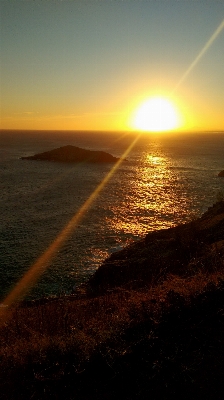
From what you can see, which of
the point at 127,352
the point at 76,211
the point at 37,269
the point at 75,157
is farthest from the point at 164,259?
the point at 75,157

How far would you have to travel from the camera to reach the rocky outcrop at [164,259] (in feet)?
56.8

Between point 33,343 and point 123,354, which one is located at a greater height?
point 123,354

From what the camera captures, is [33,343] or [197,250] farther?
[197,250]

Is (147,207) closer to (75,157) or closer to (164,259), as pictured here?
(164,259)

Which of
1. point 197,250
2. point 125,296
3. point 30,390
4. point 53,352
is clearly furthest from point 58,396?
point 197,250

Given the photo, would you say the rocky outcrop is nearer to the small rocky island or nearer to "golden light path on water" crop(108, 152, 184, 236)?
"golden light path on water" crop(108, 152, 184, 236)

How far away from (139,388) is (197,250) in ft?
52.1

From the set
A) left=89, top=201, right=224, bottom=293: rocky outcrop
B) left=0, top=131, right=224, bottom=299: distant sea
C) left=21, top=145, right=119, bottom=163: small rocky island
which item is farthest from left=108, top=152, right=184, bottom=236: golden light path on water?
left=21, top=145, right=119, bottom=163: small rocky island

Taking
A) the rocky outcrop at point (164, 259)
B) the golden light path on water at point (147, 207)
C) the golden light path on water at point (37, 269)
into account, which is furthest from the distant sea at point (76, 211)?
the rocky outcrop at point (164, 259)

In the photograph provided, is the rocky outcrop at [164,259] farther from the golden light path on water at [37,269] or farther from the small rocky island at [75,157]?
the small rocky island at [75,157]

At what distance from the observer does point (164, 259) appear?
69.4 feet

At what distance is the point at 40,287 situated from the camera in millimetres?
23500

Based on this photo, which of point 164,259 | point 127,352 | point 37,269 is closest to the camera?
point 127,352

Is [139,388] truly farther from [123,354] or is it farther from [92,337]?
[92,337]
